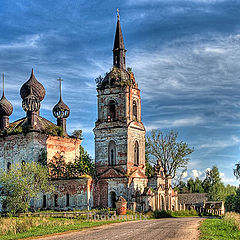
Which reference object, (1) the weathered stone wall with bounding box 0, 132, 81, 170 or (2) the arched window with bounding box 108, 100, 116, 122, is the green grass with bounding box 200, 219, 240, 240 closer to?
(2) the arched window with bounding box 108, 100, 116, 122

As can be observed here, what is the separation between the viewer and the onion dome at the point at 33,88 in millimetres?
47812

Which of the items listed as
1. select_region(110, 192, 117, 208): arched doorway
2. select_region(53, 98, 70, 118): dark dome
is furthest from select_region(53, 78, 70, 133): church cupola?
select_region(110, 192, 117, 208): arched doorway

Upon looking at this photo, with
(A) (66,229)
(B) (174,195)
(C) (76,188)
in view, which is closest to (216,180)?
(B) (174,195)

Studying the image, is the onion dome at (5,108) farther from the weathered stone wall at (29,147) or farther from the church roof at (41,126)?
the weathered stone wall at (29,147)

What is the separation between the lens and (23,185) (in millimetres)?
38219

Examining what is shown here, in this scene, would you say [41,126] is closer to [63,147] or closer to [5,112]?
[63,147]

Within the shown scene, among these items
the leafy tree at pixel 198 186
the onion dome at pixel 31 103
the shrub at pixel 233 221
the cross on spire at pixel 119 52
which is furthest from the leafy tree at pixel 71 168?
the leafy tree at pixel 198 186

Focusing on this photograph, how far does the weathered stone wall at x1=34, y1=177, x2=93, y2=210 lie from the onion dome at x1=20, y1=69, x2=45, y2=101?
10640 millimetres

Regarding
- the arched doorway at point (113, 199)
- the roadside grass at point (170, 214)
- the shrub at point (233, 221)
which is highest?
the arched doorway at point (113, 199)

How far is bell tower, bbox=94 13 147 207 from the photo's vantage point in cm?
4191

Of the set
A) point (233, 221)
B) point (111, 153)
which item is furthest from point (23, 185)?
point (233, 221)

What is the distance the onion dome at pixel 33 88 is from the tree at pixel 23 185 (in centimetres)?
986

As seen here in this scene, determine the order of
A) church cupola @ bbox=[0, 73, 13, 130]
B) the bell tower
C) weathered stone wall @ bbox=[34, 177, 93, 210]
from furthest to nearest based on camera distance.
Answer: church cupola @ bbox=[0, 73, 13, 130] < the bell tower < weathered stone wall @ bbox=[34, 177, 93, 210]

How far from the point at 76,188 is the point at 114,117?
8.59 meters
